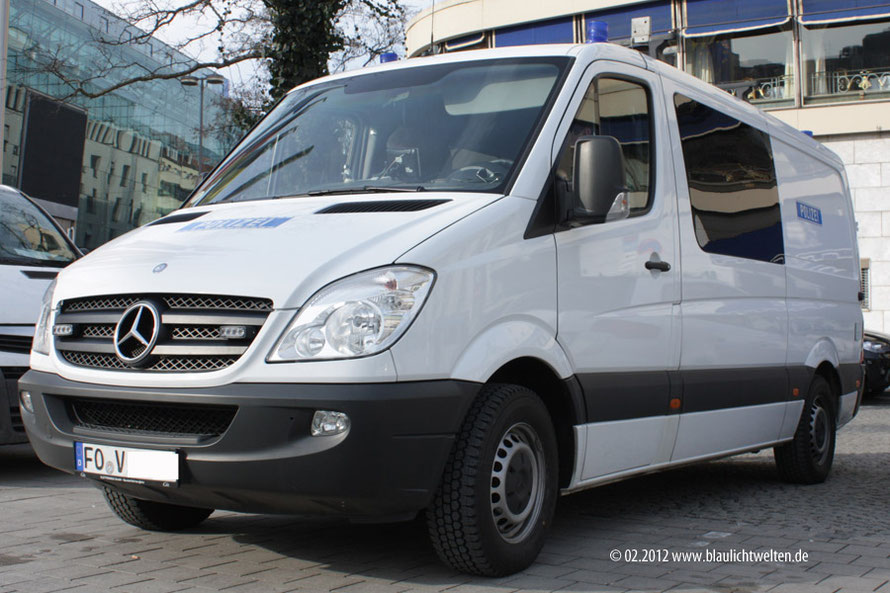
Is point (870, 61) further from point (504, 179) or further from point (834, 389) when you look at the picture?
point (504, 179)

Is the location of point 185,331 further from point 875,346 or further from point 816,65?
point 816,65

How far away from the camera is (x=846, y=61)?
79.6 ft

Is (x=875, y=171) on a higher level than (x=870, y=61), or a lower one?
lower

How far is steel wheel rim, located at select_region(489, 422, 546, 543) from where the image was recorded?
4230mm

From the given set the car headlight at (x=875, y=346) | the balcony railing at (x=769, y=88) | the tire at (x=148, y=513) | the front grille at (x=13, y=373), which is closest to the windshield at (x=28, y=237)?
the front grille at (x=13, y=373)

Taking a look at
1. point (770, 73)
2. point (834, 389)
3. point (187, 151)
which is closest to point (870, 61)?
point (770, 73)

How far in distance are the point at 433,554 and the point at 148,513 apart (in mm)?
1429

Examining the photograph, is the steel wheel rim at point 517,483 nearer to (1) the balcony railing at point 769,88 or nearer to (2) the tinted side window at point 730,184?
(2) the tinted side window at point 730,184

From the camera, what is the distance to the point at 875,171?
23859 millimetres

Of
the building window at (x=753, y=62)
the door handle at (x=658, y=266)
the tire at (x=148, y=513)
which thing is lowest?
the tire at (x=148, y=513)

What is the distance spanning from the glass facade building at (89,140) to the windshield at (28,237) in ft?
96.2

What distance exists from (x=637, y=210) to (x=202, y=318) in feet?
7.60

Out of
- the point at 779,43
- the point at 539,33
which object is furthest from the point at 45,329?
the point at 539,33

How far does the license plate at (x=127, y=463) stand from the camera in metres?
3.97
